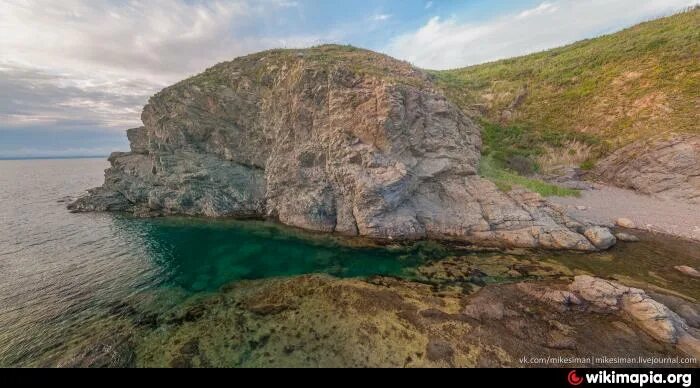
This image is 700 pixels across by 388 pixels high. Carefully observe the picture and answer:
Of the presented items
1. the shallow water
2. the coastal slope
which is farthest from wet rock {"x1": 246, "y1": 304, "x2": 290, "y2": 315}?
the coastal slope

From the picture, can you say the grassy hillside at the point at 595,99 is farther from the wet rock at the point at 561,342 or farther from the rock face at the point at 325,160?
the wet rock at the point at 561,342

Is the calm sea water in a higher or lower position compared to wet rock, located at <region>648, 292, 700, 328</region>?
higher

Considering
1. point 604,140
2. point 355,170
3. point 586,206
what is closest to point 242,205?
point 355,170

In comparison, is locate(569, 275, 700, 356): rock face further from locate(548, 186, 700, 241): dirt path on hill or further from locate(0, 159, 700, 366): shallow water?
locate(548, 186, 700, 241): dirt path on hill

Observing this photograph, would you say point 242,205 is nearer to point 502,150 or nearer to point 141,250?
point 141,250
